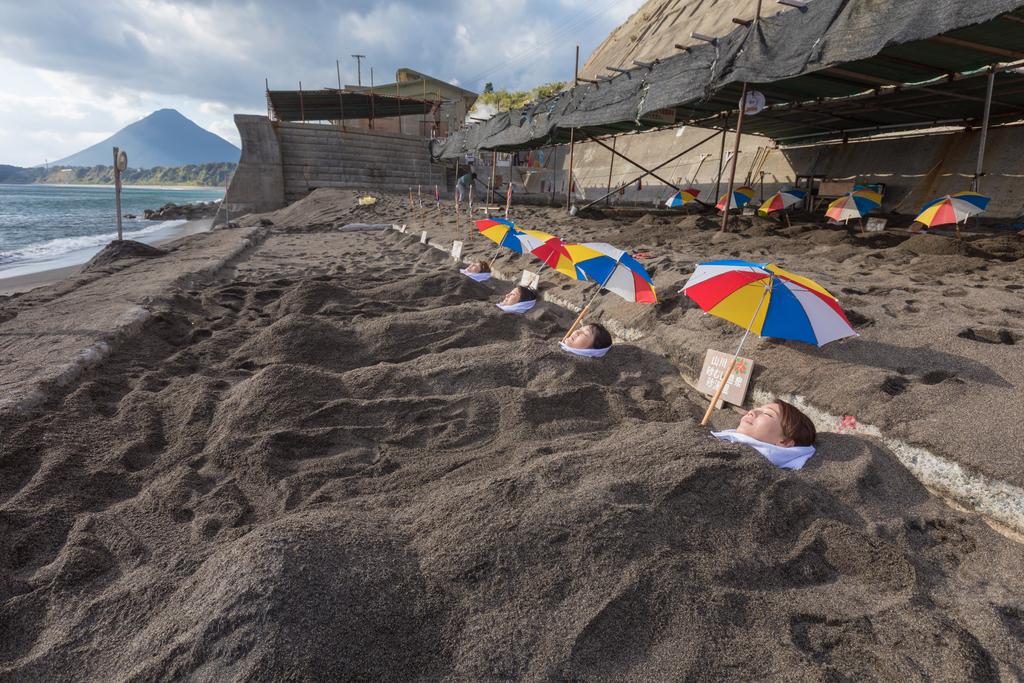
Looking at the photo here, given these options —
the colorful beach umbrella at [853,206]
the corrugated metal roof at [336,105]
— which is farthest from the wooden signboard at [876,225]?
the corrugated metal roof at [336,105]

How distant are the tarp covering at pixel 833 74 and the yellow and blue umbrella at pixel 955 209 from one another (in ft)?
5.22

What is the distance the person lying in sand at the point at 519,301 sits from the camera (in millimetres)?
5336

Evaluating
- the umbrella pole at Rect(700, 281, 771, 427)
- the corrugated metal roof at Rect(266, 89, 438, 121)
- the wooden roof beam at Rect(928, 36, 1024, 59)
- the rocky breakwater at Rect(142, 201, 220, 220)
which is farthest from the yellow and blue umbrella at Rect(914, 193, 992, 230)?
the rocky breakwater at Rect(142, 201, 220, 220)

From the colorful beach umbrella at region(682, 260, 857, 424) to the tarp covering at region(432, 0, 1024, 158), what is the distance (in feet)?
10.3

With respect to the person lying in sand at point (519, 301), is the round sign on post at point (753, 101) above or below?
above

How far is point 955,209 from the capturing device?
18.2 feet

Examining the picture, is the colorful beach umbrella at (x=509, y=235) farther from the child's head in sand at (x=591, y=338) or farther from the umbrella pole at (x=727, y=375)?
the umbrella pole at (x=727, y=375)

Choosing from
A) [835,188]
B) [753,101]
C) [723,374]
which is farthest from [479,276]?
[835,188]

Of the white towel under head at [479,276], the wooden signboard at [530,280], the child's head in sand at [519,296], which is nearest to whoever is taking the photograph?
the child's head in sand at [519,296]

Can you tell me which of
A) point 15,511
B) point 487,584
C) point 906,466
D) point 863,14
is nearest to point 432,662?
point 487,584

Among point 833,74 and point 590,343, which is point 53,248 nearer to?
point 590,343

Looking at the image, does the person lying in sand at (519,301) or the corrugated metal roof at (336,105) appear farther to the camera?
the corrugated metal roof at (336,105)

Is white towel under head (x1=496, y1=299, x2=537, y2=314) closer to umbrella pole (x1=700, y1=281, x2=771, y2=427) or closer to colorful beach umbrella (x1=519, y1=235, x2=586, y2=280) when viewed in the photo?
colorful beach umbrella (x1=519, y1=235, x2=586, y2=280)

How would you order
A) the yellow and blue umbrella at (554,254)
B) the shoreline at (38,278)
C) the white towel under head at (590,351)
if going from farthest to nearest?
the shoreline at (38,278), the yellow and blue umbrella at (554,254), the white towel under head at (590,351)
